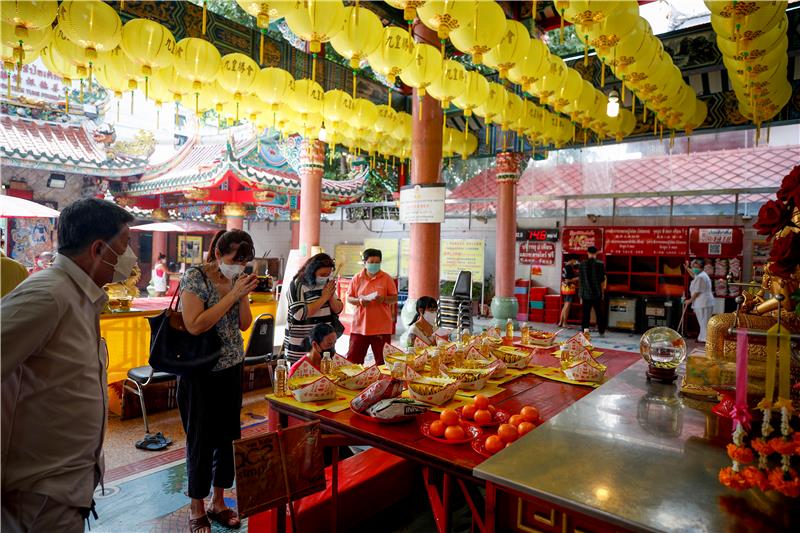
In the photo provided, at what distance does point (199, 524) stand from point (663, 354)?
2.50m

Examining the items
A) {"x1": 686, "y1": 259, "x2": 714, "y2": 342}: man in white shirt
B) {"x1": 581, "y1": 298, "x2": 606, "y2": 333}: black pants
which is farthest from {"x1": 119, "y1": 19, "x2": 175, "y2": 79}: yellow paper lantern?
{"x1": 686, "y1": 259, "x2": 714, "y2": 342}: man in white shirt

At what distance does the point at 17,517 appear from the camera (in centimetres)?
132

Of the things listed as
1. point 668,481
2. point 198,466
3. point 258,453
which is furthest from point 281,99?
point 668,481

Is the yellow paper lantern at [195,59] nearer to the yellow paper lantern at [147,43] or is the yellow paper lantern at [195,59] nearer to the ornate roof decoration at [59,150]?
the yellow paper lantern at [147,43]

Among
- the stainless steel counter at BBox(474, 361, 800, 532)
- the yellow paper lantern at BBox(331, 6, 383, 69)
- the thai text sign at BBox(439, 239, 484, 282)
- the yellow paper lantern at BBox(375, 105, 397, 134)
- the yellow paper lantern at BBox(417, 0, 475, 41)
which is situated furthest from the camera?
the thai text sign at BBox(439, 239, 484, 282)

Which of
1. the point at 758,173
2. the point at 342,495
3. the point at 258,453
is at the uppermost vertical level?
the point at 758,173

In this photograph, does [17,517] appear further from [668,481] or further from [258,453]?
[668,481]

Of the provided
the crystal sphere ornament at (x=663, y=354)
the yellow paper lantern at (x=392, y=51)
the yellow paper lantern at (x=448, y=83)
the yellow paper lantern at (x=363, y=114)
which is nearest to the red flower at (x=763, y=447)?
the crystal sphere ornament at (x=663, y=354)

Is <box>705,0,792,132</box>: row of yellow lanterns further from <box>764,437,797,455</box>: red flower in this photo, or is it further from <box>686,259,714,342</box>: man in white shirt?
<box>764,437,797,455</box>: red flower

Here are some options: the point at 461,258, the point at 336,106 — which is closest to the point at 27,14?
the point at 336,106

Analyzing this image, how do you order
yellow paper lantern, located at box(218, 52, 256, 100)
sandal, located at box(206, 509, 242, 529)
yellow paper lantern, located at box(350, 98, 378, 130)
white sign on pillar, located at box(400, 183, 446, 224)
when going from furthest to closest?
yellow paper lantern, located at box(350, 98, 378, 130), white sign on pillar, located at box(400, 183, 446, 224), yellow paper lantern, located at box(218, 52, 256, 100), sandal, located at box(206, 509, 242, 529)

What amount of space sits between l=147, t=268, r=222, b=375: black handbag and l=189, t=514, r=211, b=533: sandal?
752 mm

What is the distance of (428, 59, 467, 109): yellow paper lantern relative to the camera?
4965 millimetres

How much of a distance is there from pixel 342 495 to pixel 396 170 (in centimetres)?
965
